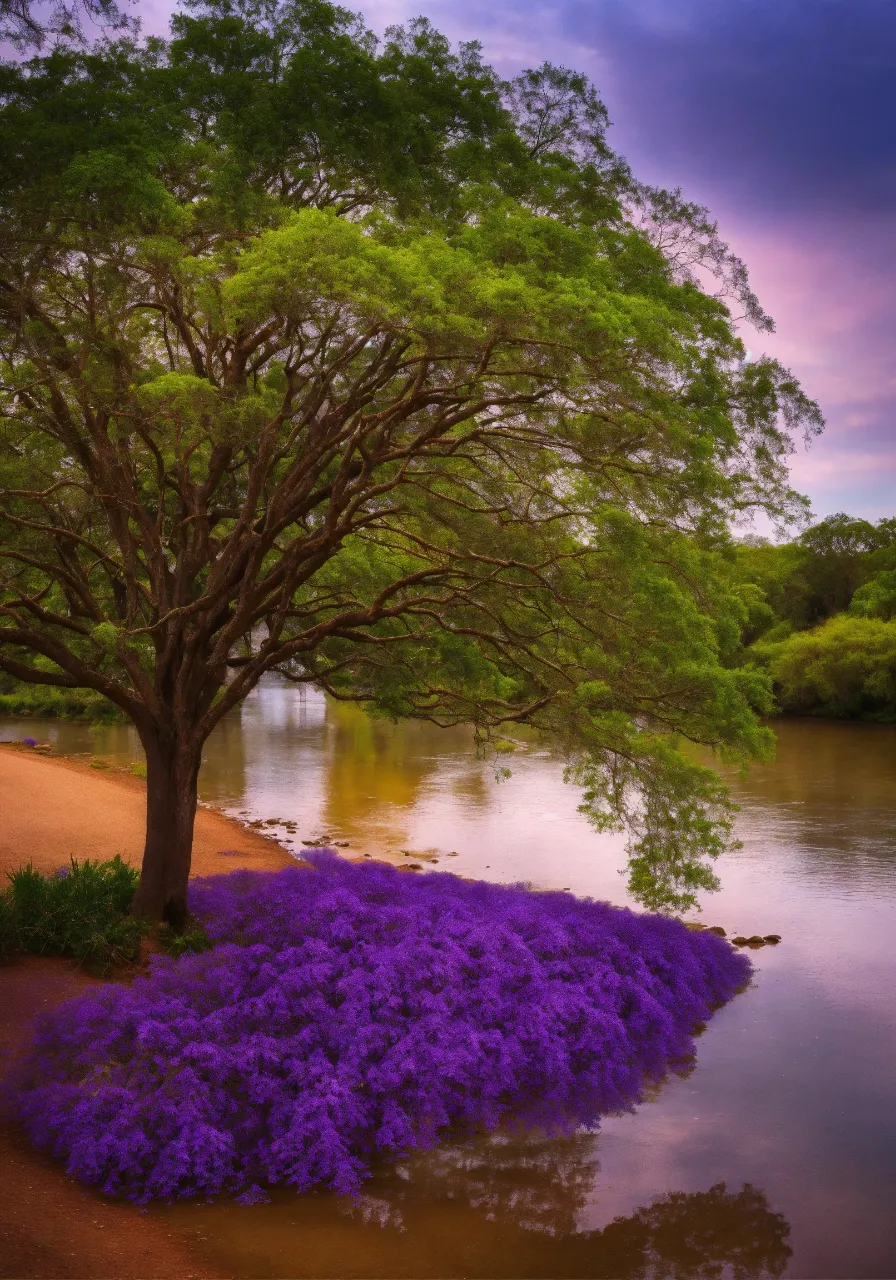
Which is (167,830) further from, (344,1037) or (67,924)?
(344,1037)

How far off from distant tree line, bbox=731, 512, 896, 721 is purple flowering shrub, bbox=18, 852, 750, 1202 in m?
26.4

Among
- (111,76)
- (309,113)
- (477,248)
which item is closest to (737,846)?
(477,248)

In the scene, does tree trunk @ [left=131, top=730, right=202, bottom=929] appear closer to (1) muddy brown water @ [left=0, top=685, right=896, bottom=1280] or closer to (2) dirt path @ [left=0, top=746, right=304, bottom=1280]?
(2) dirt path @ [left=0, top=746, right=304, bottom=1280]

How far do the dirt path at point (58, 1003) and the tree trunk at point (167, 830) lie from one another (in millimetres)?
1227

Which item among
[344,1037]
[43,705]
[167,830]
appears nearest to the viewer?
[344,1037]

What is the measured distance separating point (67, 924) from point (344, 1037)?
12.8 feet

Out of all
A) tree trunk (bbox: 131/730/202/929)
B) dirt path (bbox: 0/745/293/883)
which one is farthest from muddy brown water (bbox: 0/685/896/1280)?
tree trunk (bbox: 131/730/202/929)

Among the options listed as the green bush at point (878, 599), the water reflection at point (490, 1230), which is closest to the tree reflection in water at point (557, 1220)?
the water reflection at point (490, 1230)

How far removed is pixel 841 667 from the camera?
44.4 meters

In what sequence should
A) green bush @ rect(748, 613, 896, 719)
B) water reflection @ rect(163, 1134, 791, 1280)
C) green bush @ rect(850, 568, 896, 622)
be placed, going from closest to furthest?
1. water reflection @ rect(163, 1134, 791, 1280)
2. green bush @ rect(748, 613, 896, 719)
3. green bush @ rect(850, 568, 896, 622)

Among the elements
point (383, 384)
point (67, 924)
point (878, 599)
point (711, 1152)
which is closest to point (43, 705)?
point (67, 924)

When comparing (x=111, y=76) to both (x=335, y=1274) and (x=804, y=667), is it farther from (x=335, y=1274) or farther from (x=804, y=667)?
(x=804, y=667)

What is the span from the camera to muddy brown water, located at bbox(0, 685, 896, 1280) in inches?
278

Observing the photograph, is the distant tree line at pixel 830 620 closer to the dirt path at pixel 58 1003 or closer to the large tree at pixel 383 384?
the dirt path at pixel 58 1003
